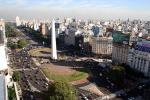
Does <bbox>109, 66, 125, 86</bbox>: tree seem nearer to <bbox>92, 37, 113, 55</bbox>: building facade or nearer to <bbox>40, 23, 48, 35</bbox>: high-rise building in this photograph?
<bbox>92, 37, 113, 55</bbox>: building facade

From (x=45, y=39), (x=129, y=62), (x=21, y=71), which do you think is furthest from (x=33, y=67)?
(x=45, y=39)

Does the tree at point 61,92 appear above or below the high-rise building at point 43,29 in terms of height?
below

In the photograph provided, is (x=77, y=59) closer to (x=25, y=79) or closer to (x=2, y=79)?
(x=25, y=79)

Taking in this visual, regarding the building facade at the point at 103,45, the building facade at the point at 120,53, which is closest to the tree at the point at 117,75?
the building facade at the point at 120,53

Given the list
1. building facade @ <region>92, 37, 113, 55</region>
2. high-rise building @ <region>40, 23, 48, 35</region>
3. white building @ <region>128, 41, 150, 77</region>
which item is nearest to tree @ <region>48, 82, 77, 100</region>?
white building @ <region>128, 41, 150, 77</region>

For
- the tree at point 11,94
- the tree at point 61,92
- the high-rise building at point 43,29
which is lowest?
the tree at point 11,94

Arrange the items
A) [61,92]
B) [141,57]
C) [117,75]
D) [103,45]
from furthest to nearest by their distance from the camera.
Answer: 1. [103,45]
2. [141,57]
3. [117,75]
4. [61,92]

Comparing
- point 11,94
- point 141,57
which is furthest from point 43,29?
point 11,94

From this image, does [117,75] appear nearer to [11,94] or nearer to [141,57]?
[141,57]

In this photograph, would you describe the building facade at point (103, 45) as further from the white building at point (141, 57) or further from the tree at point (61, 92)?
the tree at point (61, 92)
